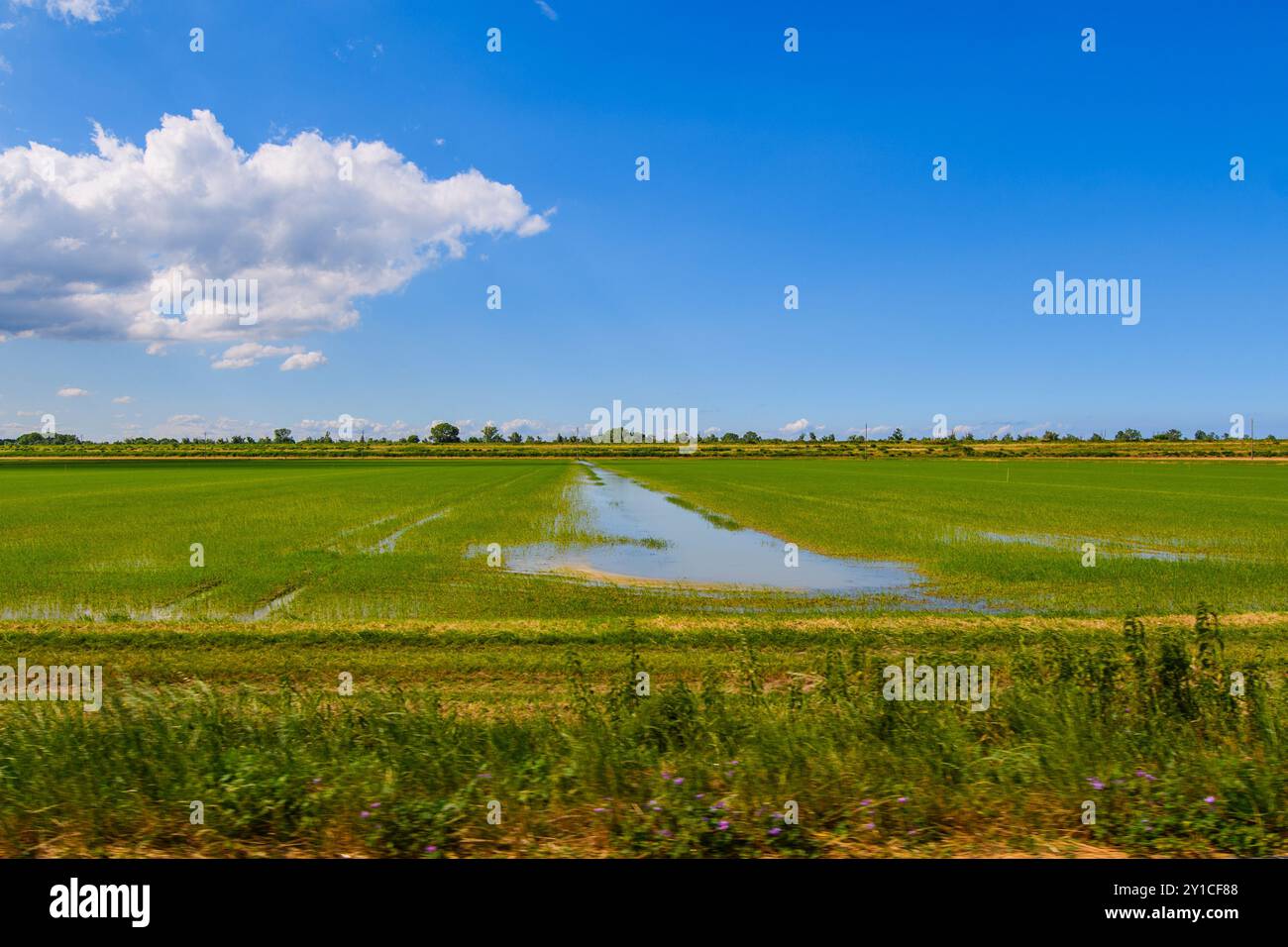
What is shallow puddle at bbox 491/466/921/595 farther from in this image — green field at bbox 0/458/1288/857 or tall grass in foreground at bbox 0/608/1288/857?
tall grass in foreground at bbox 0/608/1288/857

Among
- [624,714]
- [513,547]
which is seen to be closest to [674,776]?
[624,714]

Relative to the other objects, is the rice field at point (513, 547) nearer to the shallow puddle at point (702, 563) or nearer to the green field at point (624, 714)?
the green field at point (624, 714)

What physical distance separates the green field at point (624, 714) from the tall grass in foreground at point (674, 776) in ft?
0.08

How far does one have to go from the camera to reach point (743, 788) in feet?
15.4

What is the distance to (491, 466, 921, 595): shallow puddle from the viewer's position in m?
17.9

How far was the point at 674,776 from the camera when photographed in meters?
4.95

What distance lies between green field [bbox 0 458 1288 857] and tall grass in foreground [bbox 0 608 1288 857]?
3 cm

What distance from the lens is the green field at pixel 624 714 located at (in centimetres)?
429

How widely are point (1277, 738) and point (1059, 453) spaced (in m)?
163

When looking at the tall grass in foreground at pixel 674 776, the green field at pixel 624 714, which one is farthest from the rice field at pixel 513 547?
the tall grass in foreground at pixel 674 776

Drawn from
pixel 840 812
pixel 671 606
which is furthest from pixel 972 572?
pixel 840 812

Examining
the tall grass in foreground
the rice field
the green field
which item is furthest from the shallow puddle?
the tall grass in foreground
